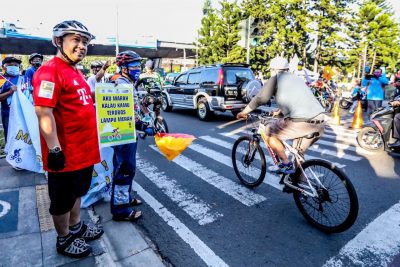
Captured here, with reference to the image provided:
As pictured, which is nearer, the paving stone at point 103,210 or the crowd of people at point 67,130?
the crowd of people at point 67,130

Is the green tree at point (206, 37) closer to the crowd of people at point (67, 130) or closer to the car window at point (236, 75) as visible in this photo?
the car window at point (236, 75)

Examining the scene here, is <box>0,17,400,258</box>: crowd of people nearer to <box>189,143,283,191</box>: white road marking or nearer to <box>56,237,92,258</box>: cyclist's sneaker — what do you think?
<box>56,237,92,258</box>: cyclist's sneaker

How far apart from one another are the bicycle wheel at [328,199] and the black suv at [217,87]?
6.32 metres

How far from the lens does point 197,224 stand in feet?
11.5

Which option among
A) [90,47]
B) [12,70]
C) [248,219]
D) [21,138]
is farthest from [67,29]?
[90,47]

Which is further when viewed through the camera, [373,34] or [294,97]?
[373,34]

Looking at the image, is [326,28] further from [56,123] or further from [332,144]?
[56,123]

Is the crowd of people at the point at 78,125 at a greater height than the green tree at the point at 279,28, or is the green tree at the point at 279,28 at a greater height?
the green tree at the point at 279,28

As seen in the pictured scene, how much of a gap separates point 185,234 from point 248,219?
33.4 inches

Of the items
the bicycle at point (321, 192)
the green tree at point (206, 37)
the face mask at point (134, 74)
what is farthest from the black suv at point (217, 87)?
the green tree at point (206, 37)

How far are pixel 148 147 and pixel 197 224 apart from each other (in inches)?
161

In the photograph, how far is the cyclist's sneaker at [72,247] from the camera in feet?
8.76

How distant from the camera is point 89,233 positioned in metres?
3.01

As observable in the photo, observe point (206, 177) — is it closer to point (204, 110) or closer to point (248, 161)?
point (248, 161)
